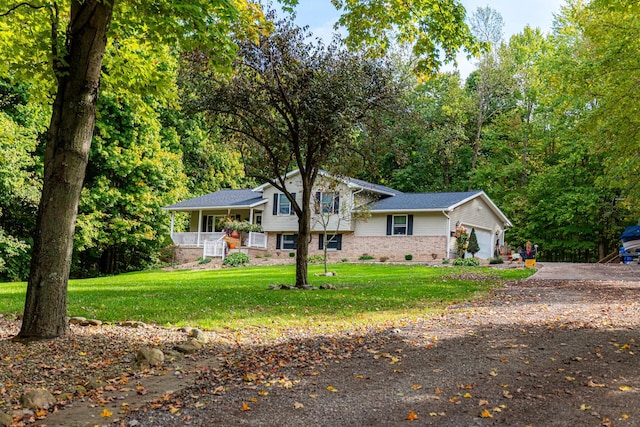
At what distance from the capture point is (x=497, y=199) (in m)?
39.6

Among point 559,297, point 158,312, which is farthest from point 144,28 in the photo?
point 559,297

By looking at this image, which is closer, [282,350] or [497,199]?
[282,350]

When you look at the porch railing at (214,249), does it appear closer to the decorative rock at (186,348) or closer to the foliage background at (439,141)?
the foliage background at (439,141)

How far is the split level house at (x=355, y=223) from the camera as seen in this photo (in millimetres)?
29672

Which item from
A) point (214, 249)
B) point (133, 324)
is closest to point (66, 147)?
point (133, 324)

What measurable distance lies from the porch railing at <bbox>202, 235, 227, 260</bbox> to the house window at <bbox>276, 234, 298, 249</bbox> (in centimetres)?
391

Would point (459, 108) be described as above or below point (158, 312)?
above

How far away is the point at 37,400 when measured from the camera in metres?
4.95

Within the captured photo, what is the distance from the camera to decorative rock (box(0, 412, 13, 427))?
173 inches

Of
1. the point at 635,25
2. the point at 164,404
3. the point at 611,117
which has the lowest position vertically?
the point at 164,404

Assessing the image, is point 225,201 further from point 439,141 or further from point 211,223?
point 439,141

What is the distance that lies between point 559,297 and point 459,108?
31041mm

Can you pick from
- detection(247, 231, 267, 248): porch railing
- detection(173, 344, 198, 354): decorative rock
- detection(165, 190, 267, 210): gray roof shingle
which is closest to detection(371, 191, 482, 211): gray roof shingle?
→ detection(247, 231, 267, 248): porch railing

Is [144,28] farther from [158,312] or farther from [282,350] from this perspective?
[282,350]
